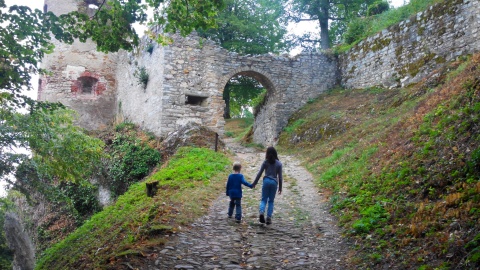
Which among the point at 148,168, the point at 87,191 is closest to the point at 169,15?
the point at 148,168

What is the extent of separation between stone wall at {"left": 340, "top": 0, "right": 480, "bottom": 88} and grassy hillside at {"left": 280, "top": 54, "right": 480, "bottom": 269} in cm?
110

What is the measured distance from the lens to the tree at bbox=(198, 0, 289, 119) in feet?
78.9

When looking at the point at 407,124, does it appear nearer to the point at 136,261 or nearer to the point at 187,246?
the point at 187,246

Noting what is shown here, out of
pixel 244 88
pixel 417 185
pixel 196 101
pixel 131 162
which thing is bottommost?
pixel 131 162

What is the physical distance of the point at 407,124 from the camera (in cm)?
921

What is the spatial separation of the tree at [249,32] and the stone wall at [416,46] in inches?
296

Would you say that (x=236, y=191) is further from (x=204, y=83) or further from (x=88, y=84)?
(x=88, y=84)

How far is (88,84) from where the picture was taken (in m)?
20.8

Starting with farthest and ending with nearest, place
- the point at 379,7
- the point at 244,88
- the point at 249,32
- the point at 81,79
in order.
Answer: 1. the point at 244,88
2. the point at 249,32
3. the point at 81,79
4. the point at 379,7

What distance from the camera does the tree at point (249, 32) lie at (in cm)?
2406

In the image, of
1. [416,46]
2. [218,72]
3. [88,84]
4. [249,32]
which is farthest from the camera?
[249,32]

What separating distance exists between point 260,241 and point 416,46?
38.9 feet

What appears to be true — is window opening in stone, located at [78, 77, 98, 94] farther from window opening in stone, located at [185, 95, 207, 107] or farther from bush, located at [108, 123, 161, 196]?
window opening in stone, located at [185, 95, 207, 107]

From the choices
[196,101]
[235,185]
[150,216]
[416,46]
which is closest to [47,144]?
[150,216]
